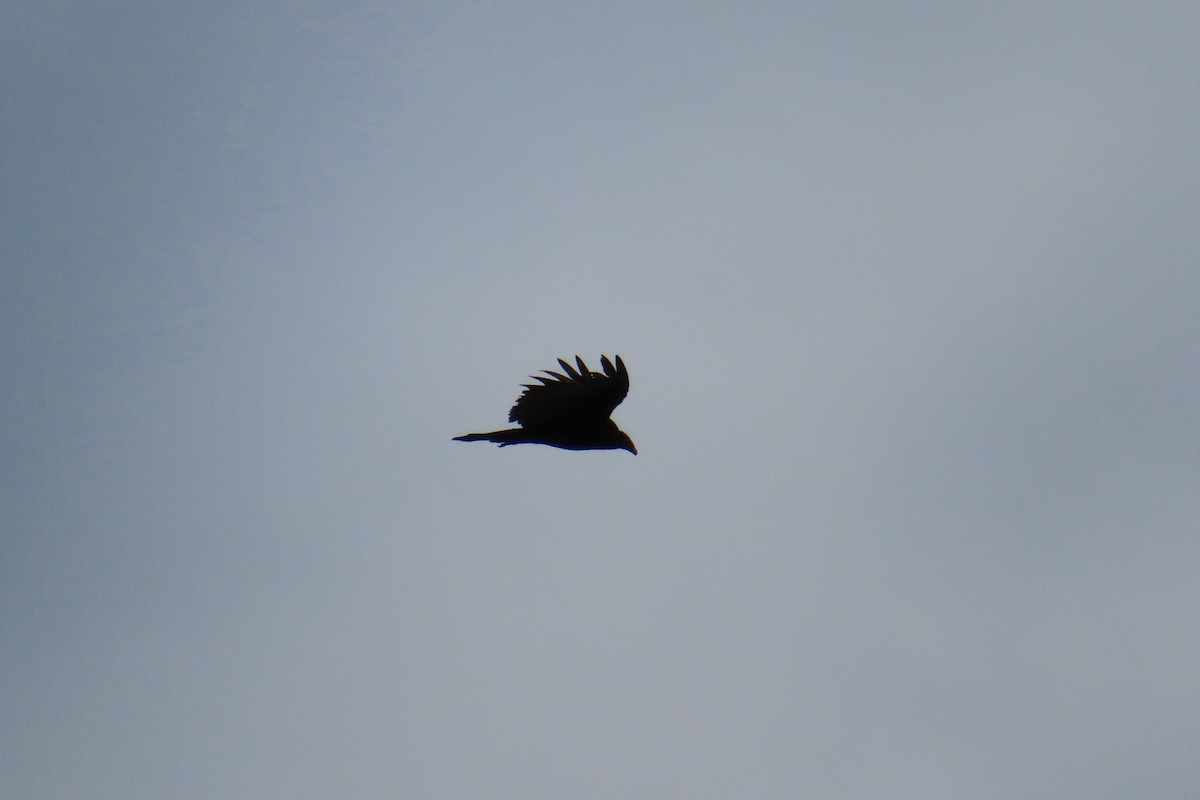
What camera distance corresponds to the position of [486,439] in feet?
40.4

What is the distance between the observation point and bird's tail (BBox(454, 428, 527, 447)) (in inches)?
484

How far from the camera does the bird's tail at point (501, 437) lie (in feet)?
40.4

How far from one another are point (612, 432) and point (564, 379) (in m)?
1.32

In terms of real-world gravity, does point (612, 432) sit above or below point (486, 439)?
above

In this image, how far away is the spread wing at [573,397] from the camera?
489 inches

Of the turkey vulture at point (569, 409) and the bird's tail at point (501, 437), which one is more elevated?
the turkey vulture at point (569, 409)

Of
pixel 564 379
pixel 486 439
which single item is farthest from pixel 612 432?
pixel 486 439

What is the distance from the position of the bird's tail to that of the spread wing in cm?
22

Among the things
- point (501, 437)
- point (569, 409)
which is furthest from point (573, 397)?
point (501, 437)

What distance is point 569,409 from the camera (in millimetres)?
12789

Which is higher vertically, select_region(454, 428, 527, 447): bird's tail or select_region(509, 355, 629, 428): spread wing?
select_region(509, 355, 629, 428): spread wing

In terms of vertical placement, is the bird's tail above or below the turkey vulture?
below

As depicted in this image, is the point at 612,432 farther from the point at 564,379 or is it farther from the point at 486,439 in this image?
the point at 486,439

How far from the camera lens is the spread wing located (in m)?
12.4
